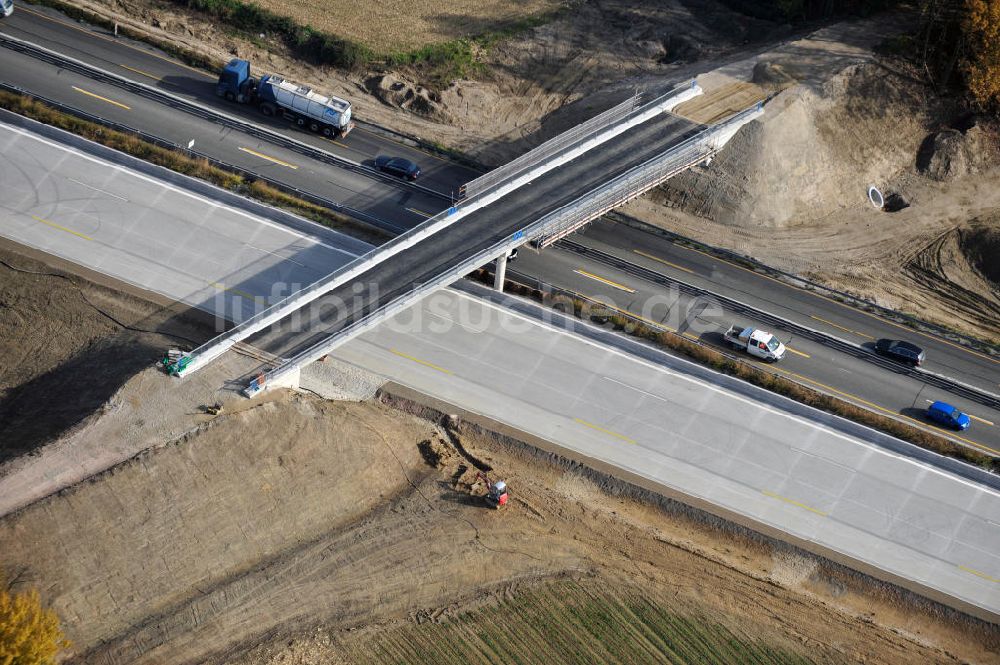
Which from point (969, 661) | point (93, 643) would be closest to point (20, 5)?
point (93, 643)

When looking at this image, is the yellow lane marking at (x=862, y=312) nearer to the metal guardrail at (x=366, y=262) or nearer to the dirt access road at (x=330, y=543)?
the metal guardrail at (x=366, y=262)

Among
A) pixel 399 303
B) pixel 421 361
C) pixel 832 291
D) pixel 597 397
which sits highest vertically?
pixel 832 291

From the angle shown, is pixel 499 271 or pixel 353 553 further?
pixel 499 271

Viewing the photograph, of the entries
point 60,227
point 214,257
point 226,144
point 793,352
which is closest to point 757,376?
point 793,352

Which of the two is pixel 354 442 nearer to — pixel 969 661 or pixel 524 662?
pixel 524 662

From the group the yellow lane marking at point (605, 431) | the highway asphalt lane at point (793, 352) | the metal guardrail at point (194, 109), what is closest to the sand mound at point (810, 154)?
the highway asphalt lane at point (793, 352)

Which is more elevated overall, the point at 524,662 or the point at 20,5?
the point at 20,5

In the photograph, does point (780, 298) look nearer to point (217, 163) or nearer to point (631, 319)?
point (631, 319)

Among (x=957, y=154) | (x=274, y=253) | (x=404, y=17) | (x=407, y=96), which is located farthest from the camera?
(x=404, y=17)
